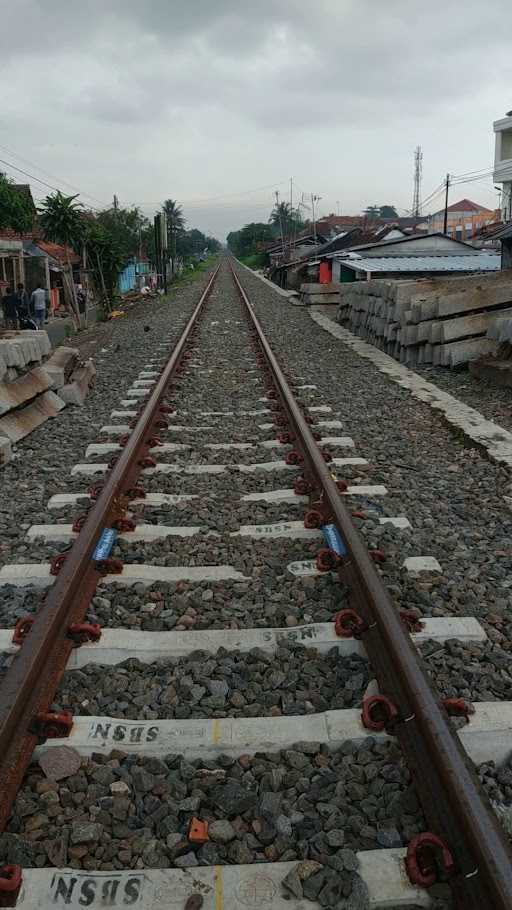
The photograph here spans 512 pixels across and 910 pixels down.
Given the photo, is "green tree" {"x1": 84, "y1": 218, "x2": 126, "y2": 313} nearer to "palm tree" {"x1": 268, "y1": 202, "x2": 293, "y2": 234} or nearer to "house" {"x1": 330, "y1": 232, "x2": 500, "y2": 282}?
"house" {"x1": 330, "y1": 232, "x2": 500, "y2": 282}

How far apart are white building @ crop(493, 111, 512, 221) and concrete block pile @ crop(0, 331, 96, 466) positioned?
48301 millimetres

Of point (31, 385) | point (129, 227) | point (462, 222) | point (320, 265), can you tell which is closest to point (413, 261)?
point (320, 265)

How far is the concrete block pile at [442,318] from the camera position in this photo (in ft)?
32.3

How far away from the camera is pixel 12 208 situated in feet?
89.2

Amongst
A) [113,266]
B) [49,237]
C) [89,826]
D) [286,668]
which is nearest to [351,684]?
[286,668]

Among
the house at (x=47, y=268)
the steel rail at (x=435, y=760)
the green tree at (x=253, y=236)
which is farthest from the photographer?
the green tree at (x=253, y=236)

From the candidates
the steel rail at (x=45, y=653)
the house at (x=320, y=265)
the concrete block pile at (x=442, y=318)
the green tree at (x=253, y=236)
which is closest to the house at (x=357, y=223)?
the green tree at (x=253, y=236)

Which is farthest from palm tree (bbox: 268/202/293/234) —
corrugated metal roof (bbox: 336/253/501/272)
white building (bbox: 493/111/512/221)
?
corrugated metal roof (bbox: 336/253/501/272)

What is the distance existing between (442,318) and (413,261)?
12529 millimetres

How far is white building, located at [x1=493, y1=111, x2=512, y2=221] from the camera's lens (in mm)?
52091

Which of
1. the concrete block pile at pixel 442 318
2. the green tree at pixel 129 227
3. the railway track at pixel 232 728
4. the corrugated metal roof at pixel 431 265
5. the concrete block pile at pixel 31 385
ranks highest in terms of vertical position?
the green tree at pixel 129 227

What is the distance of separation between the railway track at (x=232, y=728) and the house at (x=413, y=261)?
1690 cm

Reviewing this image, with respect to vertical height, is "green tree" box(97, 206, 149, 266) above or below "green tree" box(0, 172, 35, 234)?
above

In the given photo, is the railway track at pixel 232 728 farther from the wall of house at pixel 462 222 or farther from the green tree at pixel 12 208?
the wall of house at pixel 462 222
